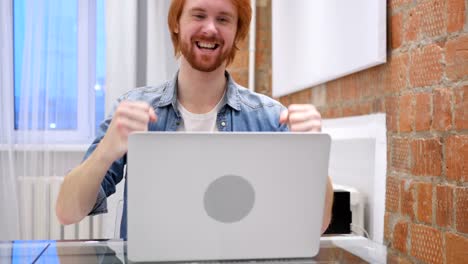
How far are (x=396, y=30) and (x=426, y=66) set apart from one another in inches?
9.9

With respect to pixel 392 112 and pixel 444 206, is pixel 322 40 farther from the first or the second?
pixel 444 206

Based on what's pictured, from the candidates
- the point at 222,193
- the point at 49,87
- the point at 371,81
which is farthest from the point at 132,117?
the point at 49,87

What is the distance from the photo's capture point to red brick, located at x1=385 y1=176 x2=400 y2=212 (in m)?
1.68

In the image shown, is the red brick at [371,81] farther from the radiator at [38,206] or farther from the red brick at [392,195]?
the radiator at [38,206]

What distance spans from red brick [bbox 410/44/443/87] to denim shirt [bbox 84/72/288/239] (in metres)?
0.42

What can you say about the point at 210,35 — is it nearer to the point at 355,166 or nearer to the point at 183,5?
the point at 183,5

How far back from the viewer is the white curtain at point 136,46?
295cm

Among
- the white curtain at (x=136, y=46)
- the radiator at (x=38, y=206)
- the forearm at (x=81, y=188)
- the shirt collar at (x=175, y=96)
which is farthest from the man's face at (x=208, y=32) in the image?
the radiator at (x=38, y=206)

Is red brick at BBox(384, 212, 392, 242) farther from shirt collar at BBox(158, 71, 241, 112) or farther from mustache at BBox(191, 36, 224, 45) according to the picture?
mustache at BBox(191, 36, 224, 45)

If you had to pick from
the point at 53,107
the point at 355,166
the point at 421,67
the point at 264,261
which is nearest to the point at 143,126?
the point at 264,261

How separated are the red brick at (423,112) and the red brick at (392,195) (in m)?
0.23

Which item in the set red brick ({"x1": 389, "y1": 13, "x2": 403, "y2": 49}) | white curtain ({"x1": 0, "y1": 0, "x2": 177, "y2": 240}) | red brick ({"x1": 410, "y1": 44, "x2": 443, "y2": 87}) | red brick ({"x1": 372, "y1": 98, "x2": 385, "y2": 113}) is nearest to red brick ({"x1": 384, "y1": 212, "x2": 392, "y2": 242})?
red brick ({"x1": 372, "y1": 98, "x2": 385, "y2": 113})

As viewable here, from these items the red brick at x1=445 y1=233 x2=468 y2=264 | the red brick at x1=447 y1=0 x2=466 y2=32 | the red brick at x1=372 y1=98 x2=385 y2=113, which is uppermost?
the red brick at x1=447 y1=0 x2=466 y2=32

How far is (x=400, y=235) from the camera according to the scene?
1.66 metres
